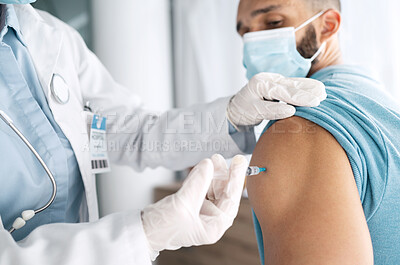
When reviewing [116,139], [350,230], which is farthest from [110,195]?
[350,230]

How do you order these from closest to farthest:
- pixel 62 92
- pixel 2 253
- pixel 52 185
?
pixel 2 253
pixel 52 185
pixel 62 92

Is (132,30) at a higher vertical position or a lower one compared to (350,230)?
higher

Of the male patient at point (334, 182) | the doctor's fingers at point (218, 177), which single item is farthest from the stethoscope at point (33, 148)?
the male patient at point (334, 182)

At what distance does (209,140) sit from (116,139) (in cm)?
41

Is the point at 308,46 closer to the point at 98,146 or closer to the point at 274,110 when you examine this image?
the point at 274,110

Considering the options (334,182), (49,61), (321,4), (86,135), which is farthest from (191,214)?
(321,4)

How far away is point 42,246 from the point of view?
691 mm

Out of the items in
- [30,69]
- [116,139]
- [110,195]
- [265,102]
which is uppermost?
[30,69]

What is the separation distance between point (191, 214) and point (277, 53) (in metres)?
0.75

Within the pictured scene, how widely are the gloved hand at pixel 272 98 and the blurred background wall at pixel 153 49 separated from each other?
1232mm

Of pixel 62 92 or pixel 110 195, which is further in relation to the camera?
pixel 110 195

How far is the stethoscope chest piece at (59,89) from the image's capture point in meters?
1.03

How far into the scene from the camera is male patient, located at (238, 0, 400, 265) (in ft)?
2.35

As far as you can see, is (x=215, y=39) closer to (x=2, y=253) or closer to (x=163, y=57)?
(x=163, y=57)
